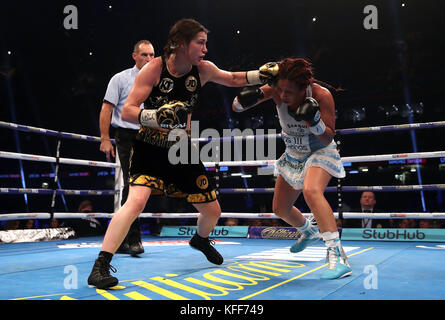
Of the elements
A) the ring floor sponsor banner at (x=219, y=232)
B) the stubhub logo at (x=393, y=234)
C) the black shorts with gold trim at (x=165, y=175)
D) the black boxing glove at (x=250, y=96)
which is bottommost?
the ring floor sponsor banner at (x=219, y=232)

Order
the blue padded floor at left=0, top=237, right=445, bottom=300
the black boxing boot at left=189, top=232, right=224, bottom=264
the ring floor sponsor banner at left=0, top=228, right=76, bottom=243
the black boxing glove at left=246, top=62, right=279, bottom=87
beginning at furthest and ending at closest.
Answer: the ring floor sponsor banner at left=0, top=228, right=76, bottom=243, the black boxing boot at left=189, top=232, right=224, bottom=264, the black boxing glove at left=246, top=62, right=279, bottom=87, the blue padded floor at left=0, top=237, right=445, bottom=300

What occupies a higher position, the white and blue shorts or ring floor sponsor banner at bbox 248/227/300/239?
the white and blue shorts

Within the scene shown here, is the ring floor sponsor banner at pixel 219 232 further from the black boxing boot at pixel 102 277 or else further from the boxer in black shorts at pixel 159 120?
the black boxing boot at pixel 102 277

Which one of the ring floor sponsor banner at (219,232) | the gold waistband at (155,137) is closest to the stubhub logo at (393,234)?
the ring floor sponsor banner at (219,232)

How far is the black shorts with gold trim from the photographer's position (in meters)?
1.82

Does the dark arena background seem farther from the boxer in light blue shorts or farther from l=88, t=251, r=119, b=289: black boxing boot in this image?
the boxer in light blue shorts

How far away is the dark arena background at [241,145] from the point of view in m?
1.70

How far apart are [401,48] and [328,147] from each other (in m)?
9.01

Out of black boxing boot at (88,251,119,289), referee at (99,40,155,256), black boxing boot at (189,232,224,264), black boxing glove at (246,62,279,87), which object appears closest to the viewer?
black boxing boot at (88,251,119,289)

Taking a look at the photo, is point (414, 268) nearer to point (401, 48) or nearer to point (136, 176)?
point (136, 176)

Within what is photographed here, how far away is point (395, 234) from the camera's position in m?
3.53

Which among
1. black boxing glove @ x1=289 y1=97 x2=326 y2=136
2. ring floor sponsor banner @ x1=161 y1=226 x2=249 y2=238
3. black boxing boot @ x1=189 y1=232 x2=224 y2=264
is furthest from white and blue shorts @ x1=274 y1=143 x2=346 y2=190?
ring floor sponsor banner @ x1=161 y1=226 x2=249 y2=238

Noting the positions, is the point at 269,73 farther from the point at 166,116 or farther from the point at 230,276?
the point at 230,276

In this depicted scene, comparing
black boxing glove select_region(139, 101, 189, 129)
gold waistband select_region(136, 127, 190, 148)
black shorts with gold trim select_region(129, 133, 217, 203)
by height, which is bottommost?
black shorts with gold trim select_region(129, 133, 217, 203)
